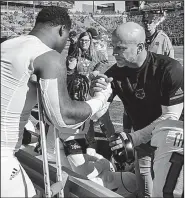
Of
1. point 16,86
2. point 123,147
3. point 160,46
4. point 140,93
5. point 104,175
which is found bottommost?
point 104,175

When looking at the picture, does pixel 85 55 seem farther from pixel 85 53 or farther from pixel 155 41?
pixel 155 41

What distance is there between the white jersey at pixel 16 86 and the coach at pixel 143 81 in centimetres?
88

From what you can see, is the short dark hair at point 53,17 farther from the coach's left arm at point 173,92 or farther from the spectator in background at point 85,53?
the spectator in background at point 85,53

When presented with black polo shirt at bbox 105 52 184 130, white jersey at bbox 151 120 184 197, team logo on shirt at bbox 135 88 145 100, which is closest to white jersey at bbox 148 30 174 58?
black polo shirt at bbox 105 52 184 130

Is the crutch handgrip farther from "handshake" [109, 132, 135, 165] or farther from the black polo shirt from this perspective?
the black polo shirt

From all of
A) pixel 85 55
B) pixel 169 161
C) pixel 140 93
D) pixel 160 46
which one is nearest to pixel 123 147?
pixel 169 161

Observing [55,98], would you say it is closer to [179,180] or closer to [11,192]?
[11,192]

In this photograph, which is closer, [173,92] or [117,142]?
[117,142]

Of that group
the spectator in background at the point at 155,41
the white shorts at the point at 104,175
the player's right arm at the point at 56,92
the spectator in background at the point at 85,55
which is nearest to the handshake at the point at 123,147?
the player's right arm at the point at 56,92

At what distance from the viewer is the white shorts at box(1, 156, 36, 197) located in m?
1.58

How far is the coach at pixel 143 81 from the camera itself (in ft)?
7.60

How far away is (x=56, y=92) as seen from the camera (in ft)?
5.01

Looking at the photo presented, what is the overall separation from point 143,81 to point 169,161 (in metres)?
1.08

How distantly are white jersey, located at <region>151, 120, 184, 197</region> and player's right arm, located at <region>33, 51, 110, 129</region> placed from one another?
0.40 metres
